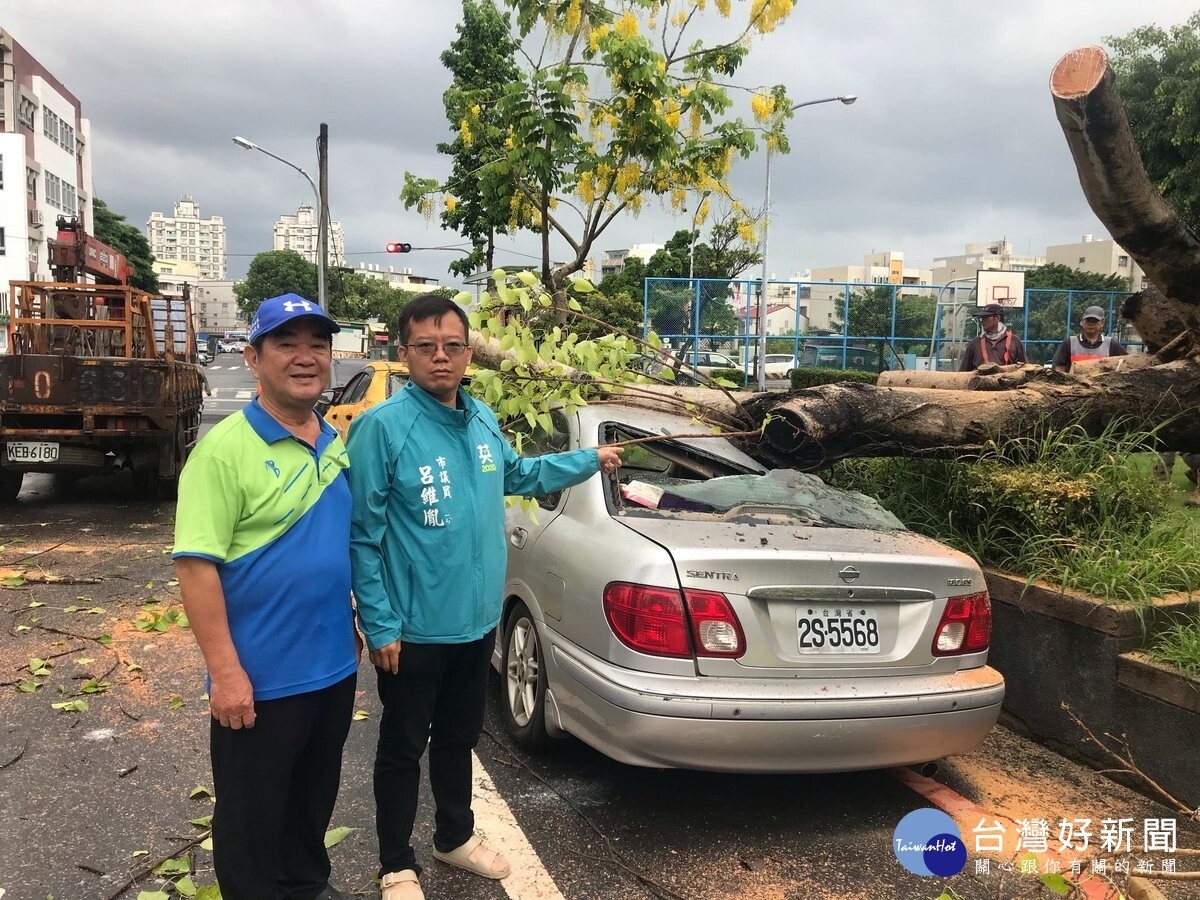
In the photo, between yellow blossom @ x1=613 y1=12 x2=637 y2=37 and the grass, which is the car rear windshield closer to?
the grass

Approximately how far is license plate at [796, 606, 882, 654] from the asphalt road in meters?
0.73

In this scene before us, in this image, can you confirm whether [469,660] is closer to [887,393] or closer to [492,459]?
[492,459]

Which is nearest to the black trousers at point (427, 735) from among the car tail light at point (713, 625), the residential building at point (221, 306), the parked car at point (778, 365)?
the car tail light at point (713, 625)

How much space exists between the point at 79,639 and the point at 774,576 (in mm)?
4315

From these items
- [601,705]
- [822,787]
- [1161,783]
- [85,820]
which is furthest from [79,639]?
[1161,783]

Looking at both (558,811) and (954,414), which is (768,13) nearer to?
(954,414)

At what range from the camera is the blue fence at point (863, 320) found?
861 inches

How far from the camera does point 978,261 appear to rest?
331 ft

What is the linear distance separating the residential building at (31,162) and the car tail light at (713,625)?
50654 mm

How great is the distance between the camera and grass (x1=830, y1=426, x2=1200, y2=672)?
3.94m

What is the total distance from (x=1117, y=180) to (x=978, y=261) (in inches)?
4203

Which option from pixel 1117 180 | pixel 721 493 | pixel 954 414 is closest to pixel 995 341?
pixel 954 414

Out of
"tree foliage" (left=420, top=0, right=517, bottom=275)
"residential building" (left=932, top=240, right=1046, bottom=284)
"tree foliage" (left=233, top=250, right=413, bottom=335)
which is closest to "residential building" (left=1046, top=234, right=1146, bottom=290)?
"residential building" (left=932, top=240, right=1046, bottom=284)

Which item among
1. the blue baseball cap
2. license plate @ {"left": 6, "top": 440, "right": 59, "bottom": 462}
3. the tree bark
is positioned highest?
the tree bark
